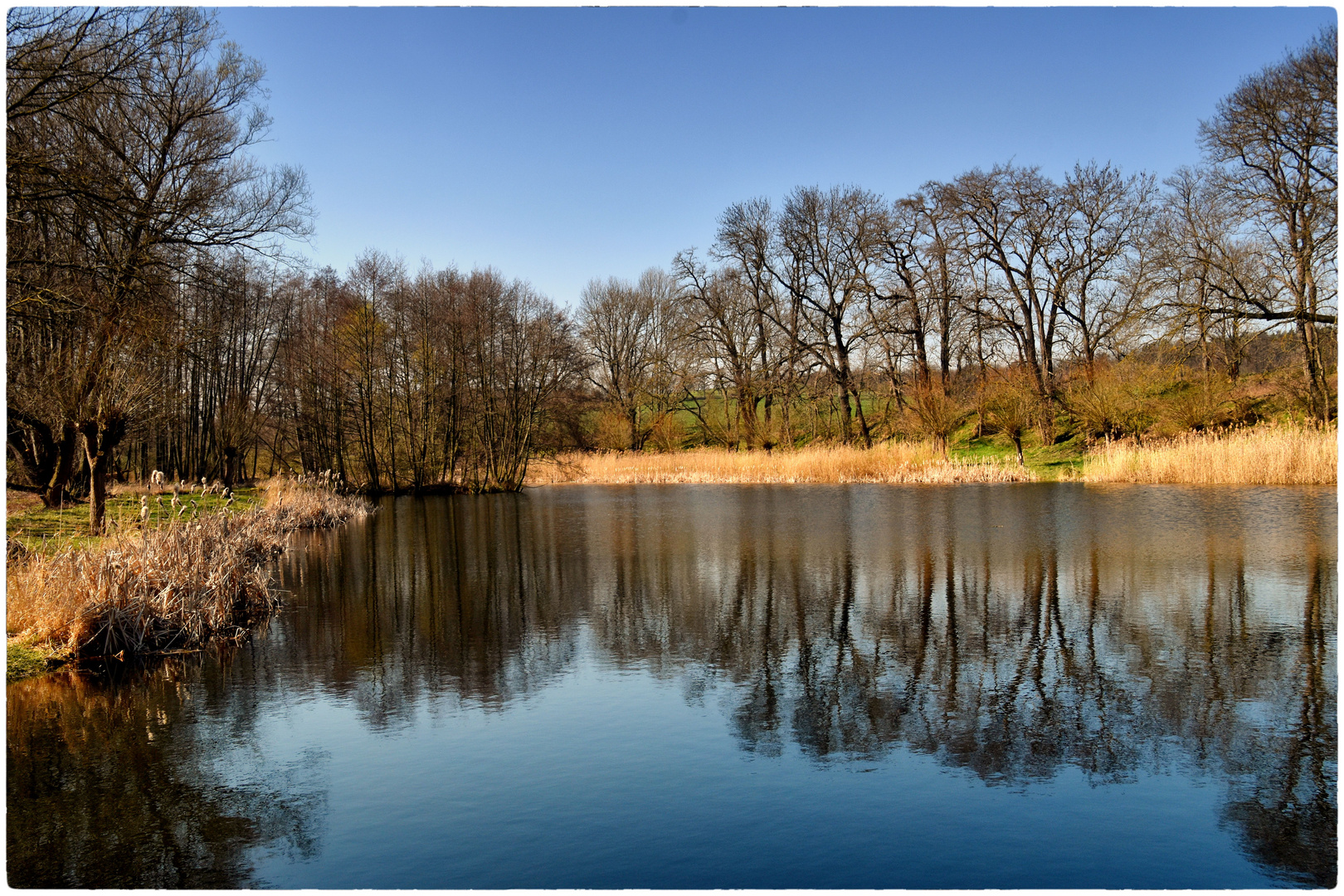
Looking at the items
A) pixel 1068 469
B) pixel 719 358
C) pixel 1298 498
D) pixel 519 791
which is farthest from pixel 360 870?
pixel 719 358

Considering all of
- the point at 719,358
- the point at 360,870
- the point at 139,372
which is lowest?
the point at 360,870

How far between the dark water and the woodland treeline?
4.84m

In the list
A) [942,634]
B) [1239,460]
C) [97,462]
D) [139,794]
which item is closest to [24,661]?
[139,794]

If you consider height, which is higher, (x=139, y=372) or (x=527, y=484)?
(x=139, y=372)

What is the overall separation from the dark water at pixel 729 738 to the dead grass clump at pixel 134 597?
0.44 m

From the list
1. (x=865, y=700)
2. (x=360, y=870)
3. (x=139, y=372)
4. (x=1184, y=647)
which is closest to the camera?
(x=360, y=870)

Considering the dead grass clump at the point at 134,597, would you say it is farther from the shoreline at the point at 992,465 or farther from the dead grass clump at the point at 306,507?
the shoreline at the point at 992,465

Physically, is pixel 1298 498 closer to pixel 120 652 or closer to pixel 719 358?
pixel 120 652

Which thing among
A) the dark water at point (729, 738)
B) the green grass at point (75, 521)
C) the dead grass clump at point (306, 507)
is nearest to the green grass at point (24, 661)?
the dark water at point (729, 738)

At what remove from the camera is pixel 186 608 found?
775 cm

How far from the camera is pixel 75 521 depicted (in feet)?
43.1

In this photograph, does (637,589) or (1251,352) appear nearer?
→ (637,589)

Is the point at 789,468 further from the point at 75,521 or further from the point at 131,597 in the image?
the point at 131,597

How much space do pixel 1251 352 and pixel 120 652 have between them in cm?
2638
